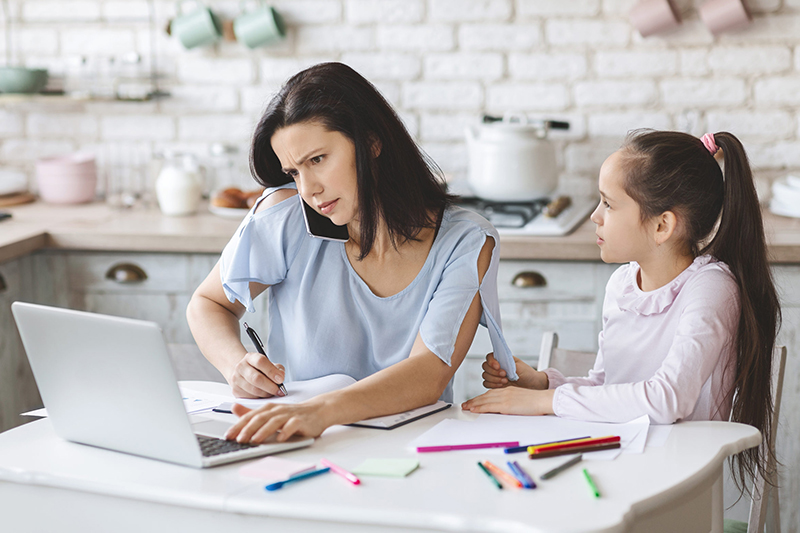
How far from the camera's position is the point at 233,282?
159 cm

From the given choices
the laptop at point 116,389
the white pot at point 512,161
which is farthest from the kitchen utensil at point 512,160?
the laptop at point 116,389

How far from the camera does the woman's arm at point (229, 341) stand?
134 centimetres

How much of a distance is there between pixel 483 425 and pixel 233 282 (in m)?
0.62

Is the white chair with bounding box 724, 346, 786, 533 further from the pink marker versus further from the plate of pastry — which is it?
the plate of pastry

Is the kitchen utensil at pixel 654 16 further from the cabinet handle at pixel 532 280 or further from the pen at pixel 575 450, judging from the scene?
the pen at pixel 575 450

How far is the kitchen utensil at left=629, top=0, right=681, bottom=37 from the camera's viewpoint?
8.67 feet

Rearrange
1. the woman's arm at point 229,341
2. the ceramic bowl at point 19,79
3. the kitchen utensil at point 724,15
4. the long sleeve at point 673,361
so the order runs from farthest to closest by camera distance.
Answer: the ceramic bowl at point 19,79, the kitchen utensil at point 724,15, the woman's arm at point 229,341, the long sleeve at point 673,361

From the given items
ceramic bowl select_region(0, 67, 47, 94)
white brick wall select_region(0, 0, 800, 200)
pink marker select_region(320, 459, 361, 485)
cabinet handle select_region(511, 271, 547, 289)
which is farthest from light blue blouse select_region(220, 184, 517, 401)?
ceramic bowl select_region(0, 67, 47, 94)

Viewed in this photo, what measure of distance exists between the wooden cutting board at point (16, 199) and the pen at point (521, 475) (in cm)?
242

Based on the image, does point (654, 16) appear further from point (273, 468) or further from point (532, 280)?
point (273, 468)

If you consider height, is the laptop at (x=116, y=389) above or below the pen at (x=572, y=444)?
above

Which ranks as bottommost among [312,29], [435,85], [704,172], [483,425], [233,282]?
[483,425]

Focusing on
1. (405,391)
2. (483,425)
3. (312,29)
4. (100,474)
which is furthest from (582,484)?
(312,29)

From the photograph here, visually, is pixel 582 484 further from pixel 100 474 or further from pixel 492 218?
pixel 492 218
